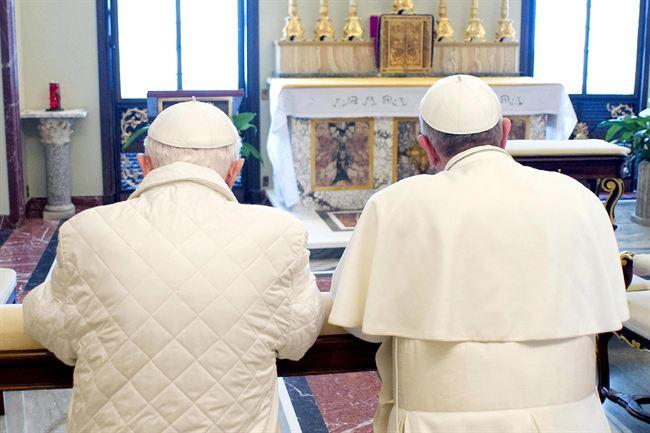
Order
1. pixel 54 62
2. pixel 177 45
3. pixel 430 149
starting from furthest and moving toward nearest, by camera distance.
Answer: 1. pixel 177 45
2. pixel 54 62
3. pixel 430 149

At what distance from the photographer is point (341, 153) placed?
859 centimetres

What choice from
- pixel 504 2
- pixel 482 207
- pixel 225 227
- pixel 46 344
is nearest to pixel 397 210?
pixel 482 207

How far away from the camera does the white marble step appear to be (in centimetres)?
402

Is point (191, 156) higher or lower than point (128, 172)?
higher


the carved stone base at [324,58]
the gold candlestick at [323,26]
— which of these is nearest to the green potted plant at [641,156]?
the carved stone base at [324,58]

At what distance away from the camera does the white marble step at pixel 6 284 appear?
13.2ft

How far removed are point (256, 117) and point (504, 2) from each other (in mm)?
2848

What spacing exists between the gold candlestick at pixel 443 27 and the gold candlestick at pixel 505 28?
55 centimetres

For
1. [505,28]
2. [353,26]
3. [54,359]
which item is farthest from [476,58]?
[54,359]

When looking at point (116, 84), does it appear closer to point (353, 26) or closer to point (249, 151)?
point (249, 151)

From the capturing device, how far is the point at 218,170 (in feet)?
7.22

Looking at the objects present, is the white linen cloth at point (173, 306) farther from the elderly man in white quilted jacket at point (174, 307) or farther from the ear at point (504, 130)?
the ear at point (504, 130)

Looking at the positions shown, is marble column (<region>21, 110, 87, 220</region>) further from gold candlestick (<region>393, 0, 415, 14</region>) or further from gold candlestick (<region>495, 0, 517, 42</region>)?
gold candlestick (<region>495, 0, 517, 42</region>)

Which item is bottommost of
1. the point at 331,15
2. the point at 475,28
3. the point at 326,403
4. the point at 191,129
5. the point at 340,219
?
the point at 326,403
